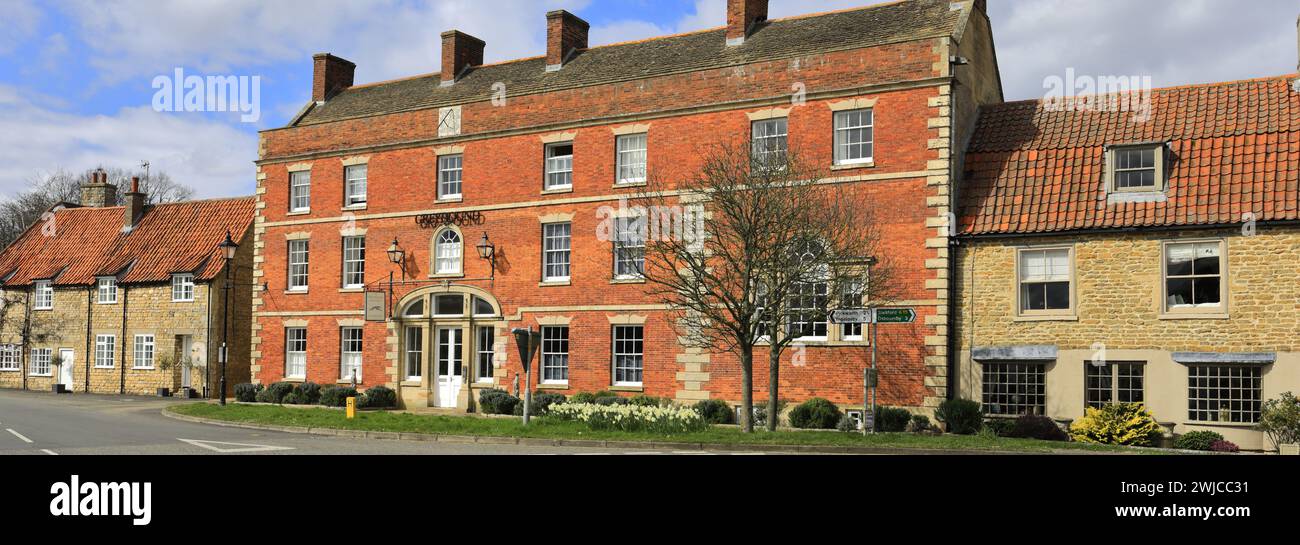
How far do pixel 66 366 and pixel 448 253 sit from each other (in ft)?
72.8

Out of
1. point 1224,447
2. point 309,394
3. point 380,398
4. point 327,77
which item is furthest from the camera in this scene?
point 327,77

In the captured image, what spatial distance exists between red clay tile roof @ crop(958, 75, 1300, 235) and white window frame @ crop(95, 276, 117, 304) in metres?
34.9

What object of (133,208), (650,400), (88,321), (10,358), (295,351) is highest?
(133,208)

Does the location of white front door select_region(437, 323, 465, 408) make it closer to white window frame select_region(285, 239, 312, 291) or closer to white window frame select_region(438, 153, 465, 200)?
white window frame select_region(438, 153, 465, 200)

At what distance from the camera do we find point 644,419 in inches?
895

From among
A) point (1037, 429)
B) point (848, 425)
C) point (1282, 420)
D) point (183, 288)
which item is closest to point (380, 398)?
point (183, 288)

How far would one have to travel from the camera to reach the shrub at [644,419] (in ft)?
73.8

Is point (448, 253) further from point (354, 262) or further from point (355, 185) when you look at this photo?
point (355, 185)

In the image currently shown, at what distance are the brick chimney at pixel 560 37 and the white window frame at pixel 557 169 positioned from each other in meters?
3.61

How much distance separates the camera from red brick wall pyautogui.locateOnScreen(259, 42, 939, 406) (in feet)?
87.4

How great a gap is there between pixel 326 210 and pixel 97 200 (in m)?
23.5

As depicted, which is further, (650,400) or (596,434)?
(650,400)
